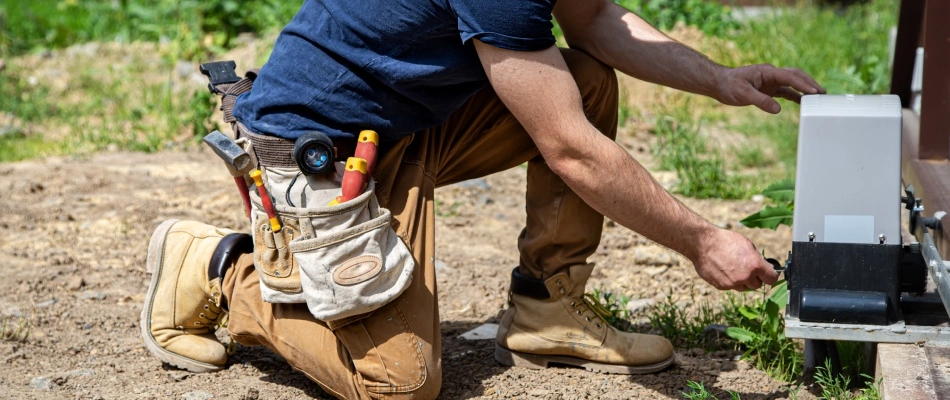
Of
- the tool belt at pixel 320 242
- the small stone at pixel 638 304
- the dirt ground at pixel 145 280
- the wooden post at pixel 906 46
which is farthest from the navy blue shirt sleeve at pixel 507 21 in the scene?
the wooden post at pixel 906 46

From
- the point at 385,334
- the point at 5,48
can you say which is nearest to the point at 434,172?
the point at 385,334

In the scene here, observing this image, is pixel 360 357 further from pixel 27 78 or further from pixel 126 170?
pixel 27 78

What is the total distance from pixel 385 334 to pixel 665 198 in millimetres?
792

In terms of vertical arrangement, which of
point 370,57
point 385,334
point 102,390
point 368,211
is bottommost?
point 102,390

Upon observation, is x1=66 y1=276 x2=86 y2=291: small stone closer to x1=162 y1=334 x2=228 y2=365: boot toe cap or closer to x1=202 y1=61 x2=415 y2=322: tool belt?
x1=162 y1=334 x2=228 y2=365: boot toe cap

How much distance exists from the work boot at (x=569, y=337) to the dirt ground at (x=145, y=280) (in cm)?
4

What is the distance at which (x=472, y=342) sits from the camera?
3.05m

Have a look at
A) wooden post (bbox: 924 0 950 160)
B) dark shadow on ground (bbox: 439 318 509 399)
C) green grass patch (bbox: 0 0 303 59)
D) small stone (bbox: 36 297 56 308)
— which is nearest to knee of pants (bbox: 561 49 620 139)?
dark shadow on ground (bbox: 439 318 509 399)

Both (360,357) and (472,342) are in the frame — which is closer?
(360,357)

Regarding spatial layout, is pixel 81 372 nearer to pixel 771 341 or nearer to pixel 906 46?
pixel 771 341

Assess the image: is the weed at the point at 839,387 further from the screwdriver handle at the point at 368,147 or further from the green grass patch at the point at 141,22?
the green grass patch at the point at 141,22

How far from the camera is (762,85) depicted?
8.58 ft

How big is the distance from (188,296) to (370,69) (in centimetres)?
91

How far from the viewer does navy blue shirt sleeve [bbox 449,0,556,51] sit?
218 cm
